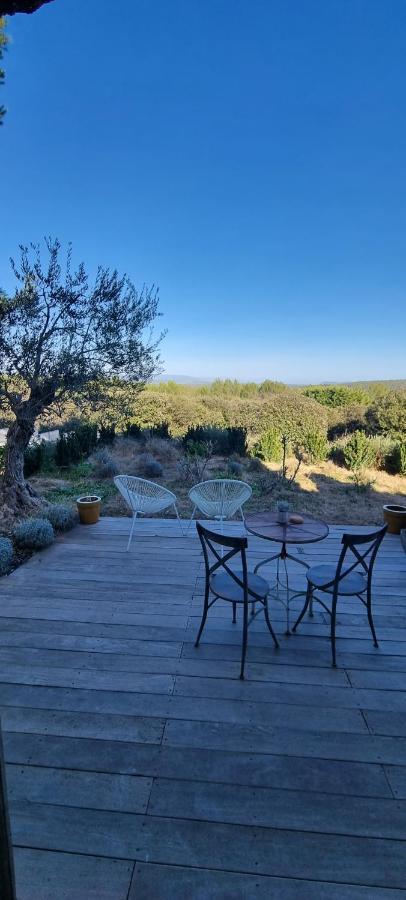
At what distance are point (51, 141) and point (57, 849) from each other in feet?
24.4

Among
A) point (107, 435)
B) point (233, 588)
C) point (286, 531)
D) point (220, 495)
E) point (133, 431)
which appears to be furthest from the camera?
point (133, 431)

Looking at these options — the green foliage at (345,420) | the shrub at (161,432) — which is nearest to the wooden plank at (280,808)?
the shrub at (161,432)

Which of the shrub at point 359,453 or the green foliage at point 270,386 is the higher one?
the green foliage at point 270,386

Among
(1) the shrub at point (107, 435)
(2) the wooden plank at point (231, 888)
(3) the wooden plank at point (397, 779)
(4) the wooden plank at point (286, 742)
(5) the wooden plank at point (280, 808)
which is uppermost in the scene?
(1) the shrub at point (107, 435)

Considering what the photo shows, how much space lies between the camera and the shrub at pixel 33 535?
144 inches

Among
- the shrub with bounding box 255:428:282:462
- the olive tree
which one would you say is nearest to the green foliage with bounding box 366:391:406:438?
the shrub with bounding box 255:428:282:462

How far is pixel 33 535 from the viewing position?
3.65m

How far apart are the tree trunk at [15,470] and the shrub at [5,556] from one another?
1.27 meters

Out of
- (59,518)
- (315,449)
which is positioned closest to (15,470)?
(59,518)

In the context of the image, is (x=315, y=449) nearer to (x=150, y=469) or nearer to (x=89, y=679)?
(x=150, y=469)

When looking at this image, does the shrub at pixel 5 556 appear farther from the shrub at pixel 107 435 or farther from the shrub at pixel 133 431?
the shrub at pixel 133 431

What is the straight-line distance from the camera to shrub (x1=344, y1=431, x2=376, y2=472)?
24.5ft

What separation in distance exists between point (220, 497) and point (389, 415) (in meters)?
7.66

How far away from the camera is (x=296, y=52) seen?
4.68m
